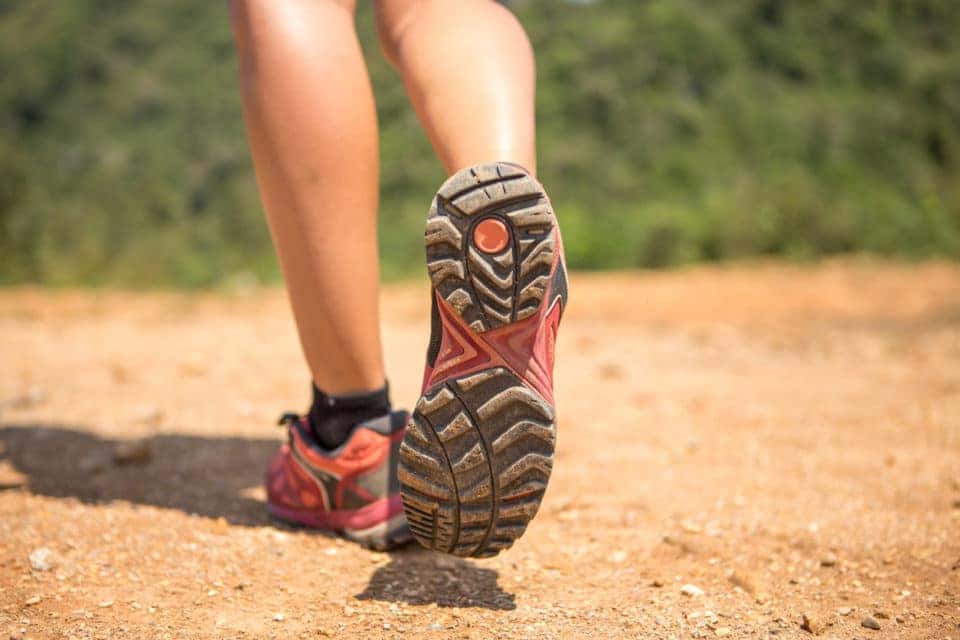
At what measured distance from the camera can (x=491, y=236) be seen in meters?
0.93

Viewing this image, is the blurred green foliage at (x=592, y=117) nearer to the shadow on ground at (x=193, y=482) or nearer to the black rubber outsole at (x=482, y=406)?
the shadow on ground at (x=193, y=482)

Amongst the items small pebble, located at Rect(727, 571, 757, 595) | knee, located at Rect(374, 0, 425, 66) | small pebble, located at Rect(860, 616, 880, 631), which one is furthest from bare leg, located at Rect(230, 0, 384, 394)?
small pebble, located at Rect(860, 616, 880, 631)

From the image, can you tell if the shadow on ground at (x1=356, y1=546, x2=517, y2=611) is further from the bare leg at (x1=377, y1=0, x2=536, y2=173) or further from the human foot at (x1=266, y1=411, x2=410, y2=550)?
the bare leg at (x1=377, y1=0, x2=536, y2=173)

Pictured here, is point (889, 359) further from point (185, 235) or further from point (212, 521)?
point (185, 235)

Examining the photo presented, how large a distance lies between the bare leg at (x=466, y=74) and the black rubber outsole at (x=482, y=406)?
128 mm

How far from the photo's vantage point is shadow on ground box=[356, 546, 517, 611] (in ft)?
3.57

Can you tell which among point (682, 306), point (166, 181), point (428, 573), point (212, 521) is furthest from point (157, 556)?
point (166, 181)

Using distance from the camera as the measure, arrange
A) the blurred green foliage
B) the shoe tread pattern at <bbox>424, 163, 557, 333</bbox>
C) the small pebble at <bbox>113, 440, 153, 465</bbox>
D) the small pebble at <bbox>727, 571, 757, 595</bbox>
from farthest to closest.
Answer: the blurred green foliage
the small pebble at <bbox>113, 440, 153, 465</bbox>
the small pebble at <bbox>727, 571, 757, 595</bbox>
the shoe tread pattern at <bbox>424, 163, 557, 333</bbox>

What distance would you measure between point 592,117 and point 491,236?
20786mm

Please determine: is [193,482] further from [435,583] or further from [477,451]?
[477,451]

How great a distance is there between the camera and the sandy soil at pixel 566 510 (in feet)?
3.41

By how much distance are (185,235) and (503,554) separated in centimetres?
1854

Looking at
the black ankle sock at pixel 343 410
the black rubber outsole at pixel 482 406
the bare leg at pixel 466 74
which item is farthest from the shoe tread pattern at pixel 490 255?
the black ankle sock at pixel 343 410

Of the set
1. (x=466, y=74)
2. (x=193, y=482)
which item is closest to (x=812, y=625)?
(x=466, y=74)
